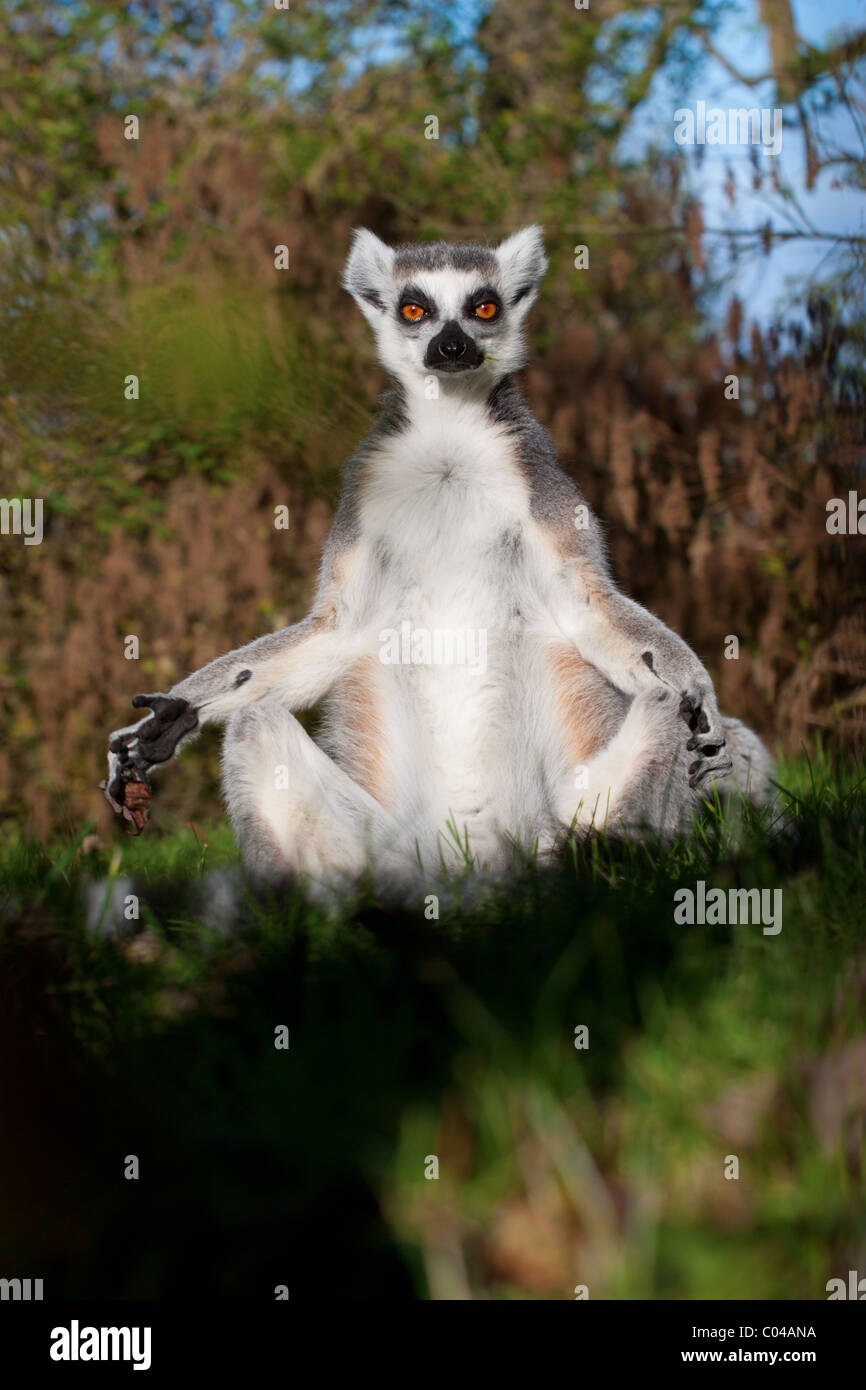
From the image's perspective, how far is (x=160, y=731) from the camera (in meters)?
3.83

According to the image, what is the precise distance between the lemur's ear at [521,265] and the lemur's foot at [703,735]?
173 cm

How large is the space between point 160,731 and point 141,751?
85 mm

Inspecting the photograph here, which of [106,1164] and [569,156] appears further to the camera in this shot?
[569,156]

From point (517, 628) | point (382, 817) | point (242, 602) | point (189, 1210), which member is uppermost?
point (242, 602)

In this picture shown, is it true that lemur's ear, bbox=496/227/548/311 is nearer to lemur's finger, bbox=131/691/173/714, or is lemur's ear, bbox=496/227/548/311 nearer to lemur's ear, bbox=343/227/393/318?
lemur's ear, bbox=343/227/393/318

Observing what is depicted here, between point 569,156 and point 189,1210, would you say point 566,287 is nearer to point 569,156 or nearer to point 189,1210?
point 569,156

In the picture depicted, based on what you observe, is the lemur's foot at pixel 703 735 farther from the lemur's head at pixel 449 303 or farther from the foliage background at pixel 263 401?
the foliage background at pixel 263 401

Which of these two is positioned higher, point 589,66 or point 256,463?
point 589,66

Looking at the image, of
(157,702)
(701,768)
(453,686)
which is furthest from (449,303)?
(701,768)

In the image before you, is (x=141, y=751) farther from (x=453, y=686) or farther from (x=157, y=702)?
(x=453, y=686)

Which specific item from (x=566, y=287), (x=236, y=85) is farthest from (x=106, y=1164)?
(x=236, y=85)

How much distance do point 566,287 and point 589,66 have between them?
208 cm

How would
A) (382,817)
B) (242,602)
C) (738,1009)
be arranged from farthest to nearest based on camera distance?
(242,602), (382,817), (738,1009)

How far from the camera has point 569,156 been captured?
895 centimetres
